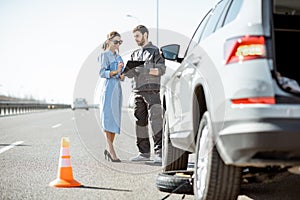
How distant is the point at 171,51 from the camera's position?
5461 mm

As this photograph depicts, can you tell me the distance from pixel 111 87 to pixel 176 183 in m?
3.51

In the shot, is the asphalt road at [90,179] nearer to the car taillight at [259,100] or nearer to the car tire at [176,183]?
the car tire at [176,183]

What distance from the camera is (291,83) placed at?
3.13m

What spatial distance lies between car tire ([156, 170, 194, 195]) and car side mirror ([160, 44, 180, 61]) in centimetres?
131

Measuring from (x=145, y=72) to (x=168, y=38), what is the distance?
1.23 meters

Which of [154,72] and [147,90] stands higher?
[154,72]

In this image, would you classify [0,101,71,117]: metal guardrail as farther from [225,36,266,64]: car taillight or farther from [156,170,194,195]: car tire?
[225,36,266,64]: car taillight

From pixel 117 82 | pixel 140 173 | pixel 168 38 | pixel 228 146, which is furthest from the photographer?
pixel 117 82

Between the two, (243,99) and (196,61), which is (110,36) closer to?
(196,61)

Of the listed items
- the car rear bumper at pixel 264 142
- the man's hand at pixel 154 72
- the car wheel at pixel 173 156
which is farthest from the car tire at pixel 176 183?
the man's hand at pixel 154 72

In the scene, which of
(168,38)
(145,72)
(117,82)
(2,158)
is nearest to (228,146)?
(168,38)

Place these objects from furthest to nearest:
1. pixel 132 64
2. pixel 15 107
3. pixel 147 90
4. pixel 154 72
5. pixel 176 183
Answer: pixel 15 107, pixel 147 90, pixel 132 64, pixel 154 72, pixel 176 183

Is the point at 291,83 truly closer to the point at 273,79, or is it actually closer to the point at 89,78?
the point at 273,79

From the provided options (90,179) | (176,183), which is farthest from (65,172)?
(176,183)
